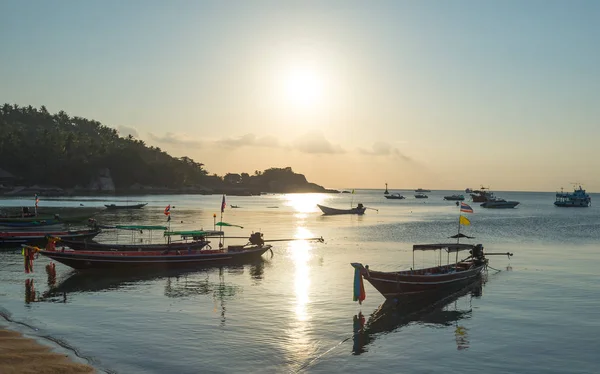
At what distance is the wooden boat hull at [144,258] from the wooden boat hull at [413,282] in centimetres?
1550

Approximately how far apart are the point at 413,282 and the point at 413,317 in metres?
3.06

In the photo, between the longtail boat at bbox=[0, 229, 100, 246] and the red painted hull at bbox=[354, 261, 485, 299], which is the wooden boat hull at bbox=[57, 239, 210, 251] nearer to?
the longtail boat at bbox=[0, 229, 100, 246]

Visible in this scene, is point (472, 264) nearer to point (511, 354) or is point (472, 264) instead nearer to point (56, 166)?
point (511, 354)

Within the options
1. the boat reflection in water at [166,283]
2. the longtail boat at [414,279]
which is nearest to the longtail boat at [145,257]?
the boat reflection in water at [166,283]

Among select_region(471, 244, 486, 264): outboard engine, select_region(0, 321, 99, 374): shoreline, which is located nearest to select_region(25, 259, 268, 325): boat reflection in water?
select_region(0, 321, 99, 374): shoreline

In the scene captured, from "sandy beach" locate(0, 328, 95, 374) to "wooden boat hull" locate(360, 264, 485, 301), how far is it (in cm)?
1367

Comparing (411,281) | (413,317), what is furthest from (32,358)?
(411,281)

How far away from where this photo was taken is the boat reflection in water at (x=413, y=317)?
67.9 ft

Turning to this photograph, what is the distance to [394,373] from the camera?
1694 centimetres

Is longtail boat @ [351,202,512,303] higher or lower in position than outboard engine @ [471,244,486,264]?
lower

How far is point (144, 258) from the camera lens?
1372 inches

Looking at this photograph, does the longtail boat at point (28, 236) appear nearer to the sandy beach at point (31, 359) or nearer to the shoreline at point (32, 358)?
the shoreline at point (32, 358)

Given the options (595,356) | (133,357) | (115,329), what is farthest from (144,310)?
(595,356)

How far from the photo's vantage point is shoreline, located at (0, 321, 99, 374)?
14.5m
